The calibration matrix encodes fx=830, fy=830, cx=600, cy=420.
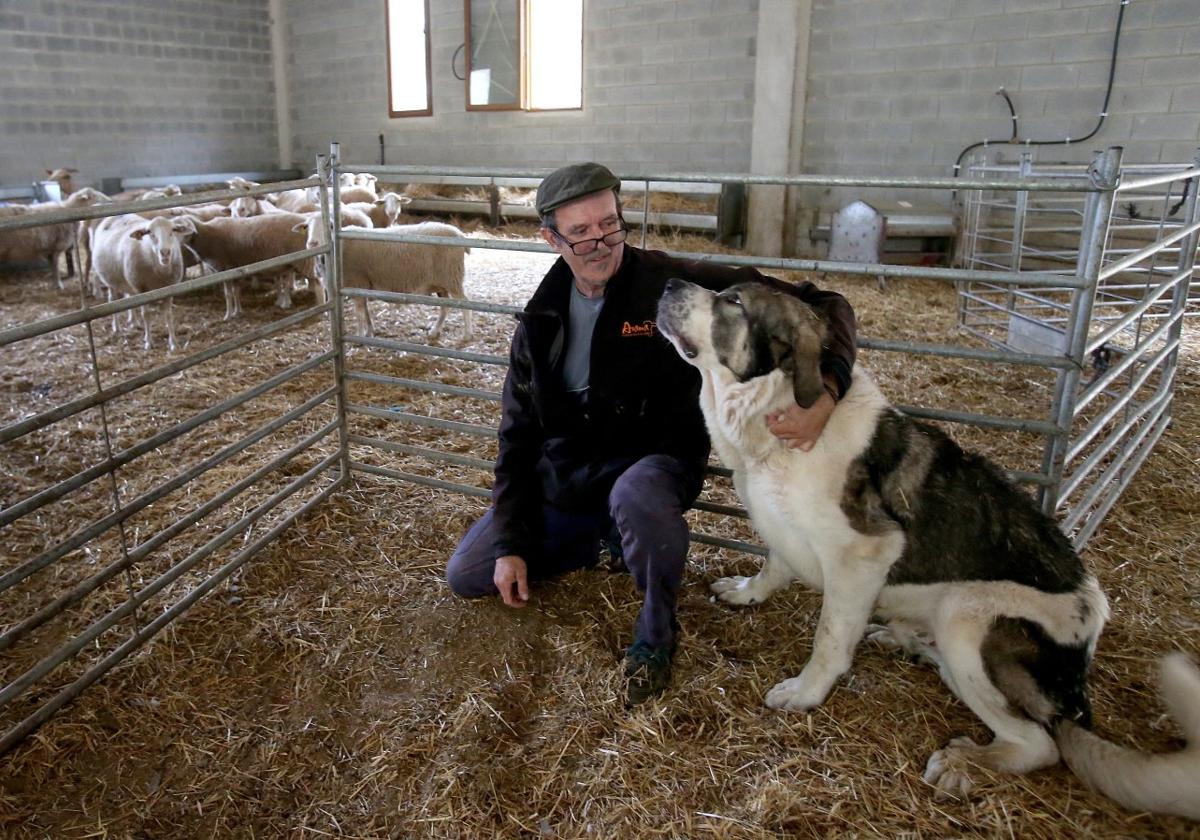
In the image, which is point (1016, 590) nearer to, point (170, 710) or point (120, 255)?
point (170, 710)

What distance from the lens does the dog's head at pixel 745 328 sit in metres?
2.56

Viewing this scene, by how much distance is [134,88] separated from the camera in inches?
592

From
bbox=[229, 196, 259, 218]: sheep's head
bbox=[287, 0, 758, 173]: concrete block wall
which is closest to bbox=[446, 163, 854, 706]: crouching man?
bbox=[229, 196, 259, 218]: sheep's head

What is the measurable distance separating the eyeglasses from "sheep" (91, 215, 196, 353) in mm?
6166

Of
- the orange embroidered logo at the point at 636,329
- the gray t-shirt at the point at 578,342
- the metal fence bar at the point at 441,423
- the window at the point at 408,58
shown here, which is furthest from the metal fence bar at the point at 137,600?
the window at the point at 408,58

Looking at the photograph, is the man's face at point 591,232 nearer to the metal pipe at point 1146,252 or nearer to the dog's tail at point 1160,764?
the metal pipe at point 1146,252

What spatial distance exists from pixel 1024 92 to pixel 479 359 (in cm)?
913

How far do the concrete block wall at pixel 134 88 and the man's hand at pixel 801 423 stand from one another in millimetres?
15072

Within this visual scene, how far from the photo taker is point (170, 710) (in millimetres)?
2877

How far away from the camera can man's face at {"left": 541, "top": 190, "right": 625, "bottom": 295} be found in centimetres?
289

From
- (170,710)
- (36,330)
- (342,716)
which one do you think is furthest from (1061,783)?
(36,330)

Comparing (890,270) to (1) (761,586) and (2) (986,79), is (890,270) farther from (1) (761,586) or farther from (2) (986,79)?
(2) (986,79)

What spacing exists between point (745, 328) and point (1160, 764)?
1.65 m

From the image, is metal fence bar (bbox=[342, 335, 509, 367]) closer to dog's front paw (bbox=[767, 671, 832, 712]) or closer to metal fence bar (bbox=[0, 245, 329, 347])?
metal fence bar (bbox=[0, 245, 329, 347])
